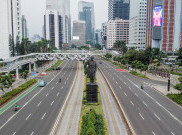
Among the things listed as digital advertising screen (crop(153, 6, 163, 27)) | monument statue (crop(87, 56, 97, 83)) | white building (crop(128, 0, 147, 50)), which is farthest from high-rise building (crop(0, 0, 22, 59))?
white building (crop(128, 0, 147, 50))

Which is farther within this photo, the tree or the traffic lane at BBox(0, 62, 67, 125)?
the tree

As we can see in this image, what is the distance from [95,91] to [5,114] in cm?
1705

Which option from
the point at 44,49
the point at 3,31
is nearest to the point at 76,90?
the point at 3,31

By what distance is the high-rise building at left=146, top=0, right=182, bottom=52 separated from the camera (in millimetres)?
118812

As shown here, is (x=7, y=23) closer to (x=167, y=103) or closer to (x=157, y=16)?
(x=167, y=103)

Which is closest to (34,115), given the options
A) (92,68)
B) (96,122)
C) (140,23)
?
(96,122)

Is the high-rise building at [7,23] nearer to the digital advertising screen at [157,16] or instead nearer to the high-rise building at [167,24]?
the digital advertising screen at [157,16]

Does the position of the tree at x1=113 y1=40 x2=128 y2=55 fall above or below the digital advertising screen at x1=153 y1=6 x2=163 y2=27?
below

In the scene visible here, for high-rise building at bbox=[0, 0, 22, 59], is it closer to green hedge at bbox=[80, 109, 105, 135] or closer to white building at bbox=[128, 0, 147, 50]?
green hedge at bbox=[80, 109, 105, 135]

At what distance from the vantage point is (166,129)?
1110 inches

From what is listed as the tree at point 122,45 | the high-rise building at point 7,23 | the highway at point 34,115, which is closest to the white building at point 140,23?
the tree at point 122,45

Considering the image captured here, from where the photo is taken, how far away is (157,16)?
124562 millimetres

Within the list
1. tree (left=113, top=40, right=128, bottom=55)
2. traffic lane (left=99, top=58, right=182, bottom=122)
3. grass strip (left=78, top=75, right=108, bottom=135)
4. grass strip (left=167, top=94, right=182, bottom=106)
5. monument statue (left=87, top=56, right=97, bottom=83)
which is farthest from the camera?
tree (left=113, top=40, right=128, bottom=55)

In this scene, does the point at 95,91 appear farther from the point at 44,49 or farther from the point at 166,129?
the point at 44,49
